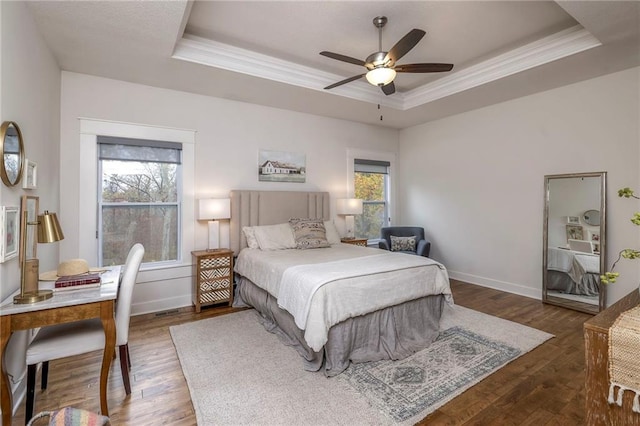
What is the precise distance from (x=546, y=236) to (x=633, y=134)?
4.63ft

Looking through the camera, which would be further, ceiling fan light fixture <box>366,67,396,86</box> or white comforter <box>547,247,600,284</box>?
white comforter <box>547,247,600,284</box>

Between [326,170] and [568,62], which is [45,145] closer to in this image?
[326,170]

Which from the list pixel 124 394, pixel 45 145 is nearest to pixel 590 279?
pixel 124 394

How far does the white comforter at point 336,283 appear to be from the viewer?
233 cm

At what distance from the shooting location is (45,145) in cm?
275

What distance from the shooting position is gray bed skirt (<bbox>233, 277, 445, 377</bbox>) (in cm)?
242

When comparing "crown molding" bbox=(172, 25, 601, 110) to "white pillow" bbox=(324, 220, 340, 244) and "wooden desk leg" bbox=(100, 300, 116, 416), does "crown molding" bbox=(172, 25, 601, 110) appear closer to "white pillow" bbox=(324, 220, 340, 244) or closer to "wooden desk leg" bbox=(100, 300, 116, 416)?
"white pillow" bbox=(324, 220, 340, 244)

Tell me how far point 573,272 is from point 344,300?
323 cm

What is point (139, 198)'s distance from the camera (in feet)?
12.3

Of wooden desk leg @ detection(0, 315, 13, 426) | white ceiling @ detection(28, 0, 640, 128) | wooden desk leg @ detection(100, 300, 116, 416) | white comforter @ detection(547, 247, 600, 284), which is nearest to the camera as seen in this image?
wooden desk leg @ detection(0, 315, 13, 426)

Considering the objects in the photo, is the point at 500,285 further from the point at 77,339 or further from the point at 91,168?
the point at 91,168

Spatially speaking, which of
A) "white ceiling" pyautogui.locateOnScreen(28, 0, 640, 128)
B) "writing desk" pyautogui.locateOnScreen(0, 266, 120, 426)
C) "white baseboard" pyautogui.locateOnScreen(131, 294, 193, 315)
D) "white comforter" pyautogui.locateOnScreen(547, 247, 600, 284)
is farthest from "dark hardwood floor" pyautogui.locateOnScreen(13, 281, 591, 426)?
"white ceiling" pyautogui.locateOnScreen(28, 0, 640, 128)

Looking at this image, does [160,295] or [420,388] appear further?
[160,295]

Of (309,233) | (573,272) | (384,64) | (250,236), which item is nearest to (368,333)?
(309,233)
